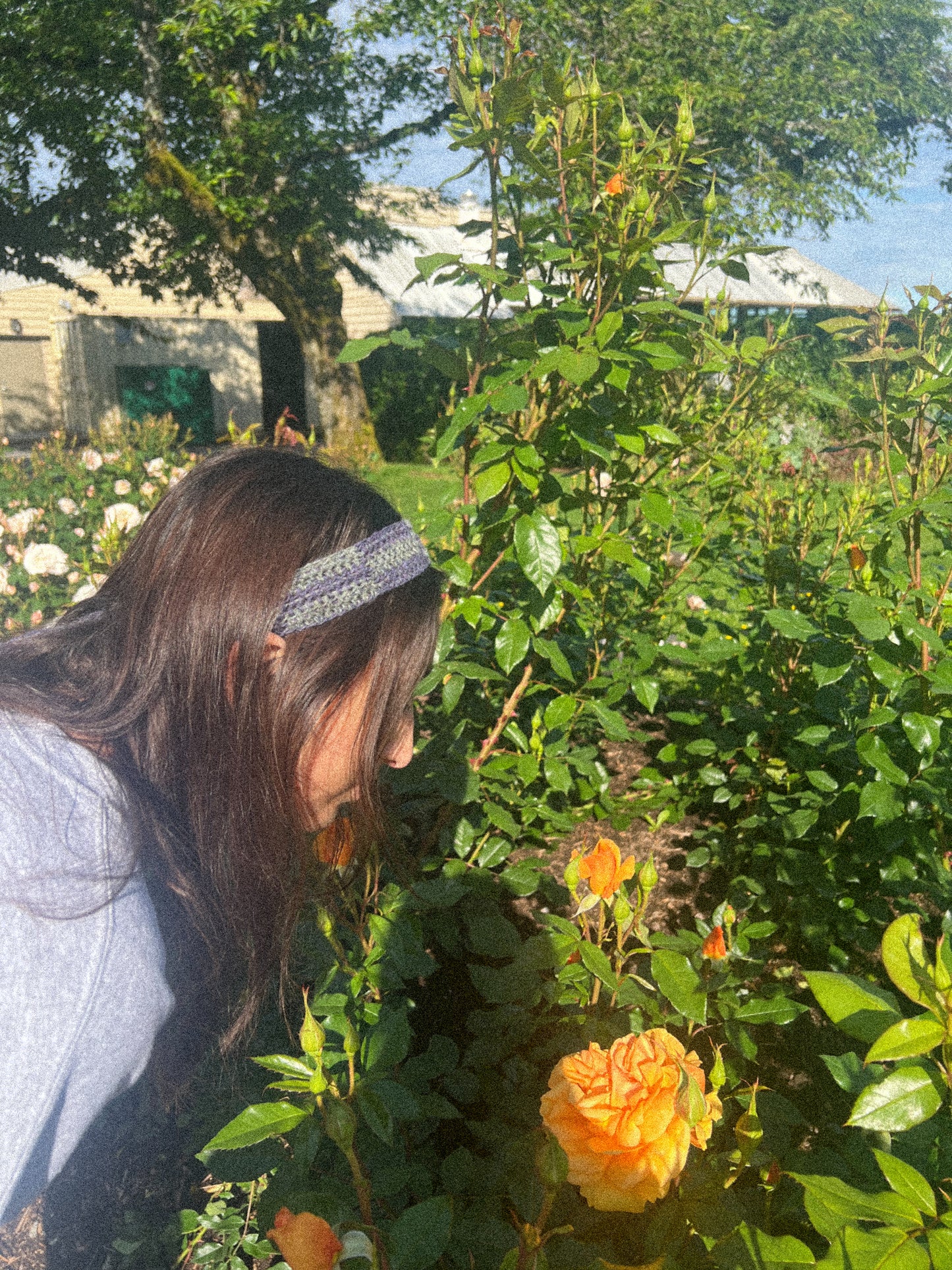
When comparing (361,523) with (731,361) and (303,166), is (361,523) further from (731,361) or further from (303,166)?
(303,166)

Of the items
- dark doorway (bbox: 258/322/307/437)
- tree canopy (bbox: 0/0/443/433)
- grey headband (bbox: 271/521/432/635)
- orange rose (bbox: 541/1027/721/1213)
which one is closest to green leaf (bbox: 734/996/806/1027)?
orange rose (bbox: 541/1027/721/1213)

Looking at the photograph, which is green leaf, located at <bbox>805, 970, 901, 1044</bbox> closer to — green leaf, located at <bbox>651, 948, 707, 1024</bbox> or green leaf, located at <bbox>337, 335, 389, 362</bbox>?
green leaf, located at <bbox>651, 948, 707, 1024</bbox>

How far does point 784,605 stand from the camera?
2297mm

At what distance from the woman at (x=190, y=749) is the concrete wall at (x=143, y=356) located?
68.9 ft

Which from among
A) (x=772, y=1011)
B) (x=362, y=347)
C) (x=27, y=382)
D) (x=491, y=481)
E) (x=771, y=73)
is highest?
(x=771, y=73)

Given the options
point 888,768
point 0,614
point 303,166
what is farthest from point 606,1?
point 888,768

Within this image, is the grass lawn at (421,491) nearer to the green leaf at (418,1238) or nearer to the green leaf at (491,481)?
the green leaf at (491,481)

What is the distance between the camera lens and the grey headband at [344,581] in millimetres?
1131

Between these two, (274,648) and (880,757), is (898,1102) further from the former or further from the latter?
(880,757)

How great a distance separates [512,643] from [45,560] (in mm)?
2053

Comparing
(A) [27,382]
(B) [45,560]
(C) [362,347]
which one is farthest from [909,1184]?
(A) [27,382]

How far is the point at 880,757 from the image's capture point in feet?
4.80

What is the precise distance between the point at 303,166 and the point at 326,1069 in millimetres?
13822

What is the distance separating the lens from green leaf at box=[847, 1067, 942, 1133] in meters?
0.59
